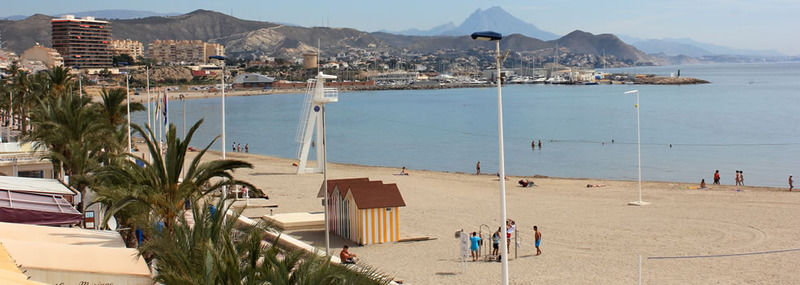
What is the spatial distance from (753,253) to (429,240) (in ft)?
23.3

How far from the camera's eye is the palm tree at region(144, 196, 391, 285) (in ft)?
19.9

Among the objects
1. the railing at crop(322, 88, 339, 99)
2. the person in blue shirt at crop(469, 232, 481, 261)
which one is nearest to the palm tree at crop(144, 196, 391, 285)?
the person in blue shirt at crop(469, 232, 481, 261)

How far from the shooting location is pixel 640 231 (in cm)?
1895

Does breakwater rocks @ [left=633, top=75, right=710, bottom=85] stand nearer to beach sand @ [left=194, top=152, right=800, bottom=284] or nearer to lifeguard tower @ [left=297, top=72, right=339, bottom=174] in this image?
beach sand @ [left=194, top=152, right=800, bottom=284]

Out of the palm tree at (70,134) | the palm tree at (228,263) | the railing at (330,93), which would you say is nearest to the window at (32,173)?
the palm tree at (70,134)

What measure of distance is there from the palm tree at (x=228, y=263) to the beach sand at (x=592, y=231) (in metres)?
6.30

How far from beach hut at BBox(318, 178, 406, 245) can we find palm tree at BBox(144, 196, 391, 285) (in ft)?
28.8

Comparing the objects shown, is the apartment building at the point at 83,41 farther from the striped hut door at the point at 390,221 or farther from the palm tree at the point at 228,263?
the palm tree at the point at 228,263

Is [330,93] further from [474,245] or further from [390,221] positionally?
[474,245]

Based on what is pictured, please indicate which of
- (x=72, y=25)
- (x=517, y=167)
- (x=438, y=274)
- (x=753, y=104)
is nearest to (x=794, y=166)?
(x=517, y=167)

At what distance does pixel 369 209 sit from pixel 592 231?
19.4 ft

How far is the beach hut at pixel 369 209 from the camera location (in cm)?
1705

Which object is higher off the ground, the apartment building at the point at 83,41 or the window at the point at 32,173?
the apartment building at the point at 83,41

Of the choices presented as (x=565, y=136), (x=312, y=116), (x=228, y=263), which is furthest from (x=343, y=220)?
(x=565, y=136)
